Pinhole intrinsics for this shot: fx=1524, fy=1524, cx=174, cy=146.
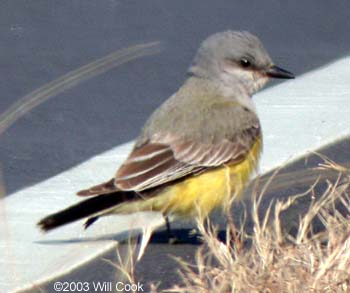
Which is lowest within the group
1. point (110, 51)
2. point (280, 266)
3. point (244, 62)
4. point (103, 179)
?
point (103, 179)

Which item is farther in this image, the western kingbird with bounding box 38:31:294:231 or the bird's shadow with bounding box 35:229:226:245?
the bird's shadow with bounding box 35:229:226:245

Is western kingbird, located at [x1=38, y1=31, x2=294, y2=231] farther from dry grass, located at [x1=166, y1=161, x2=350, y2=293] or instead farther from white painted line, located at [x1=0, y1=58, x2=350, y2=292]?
dry grass, located at [x1=166, y1=161, x2=350, y2=293]

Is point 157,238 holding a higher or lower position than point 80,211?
lower

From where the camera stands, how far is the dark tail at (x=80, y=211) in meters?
7.62

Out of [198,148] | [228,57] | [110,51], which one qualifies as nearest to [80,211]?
[198,148]

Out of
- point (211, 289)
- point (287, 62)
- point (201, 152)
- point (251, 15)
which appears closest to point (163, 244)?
point (201, 152)

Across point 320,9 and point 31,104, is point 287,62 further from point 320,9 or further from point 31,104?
point 31,104

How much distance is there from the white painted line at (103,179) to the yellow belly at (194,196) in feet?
0.55

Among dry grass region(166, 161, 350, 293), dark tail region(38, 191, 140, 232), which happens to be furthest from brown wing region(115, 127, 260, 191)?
dry grass region(166, 161, 350, 293)

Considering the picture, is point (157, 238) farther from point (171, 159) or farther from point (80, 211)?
point (80, 211)

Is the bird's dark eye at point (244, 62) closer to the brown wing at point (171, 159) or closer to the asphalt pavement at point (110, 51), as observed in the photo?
the brown wing at point (171, 159)

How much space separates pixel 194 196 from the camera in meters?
7.97

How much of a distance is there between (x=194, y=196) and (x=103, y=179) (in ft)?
3.54

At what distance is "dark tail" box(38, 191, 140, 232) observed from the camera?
7621 mm
